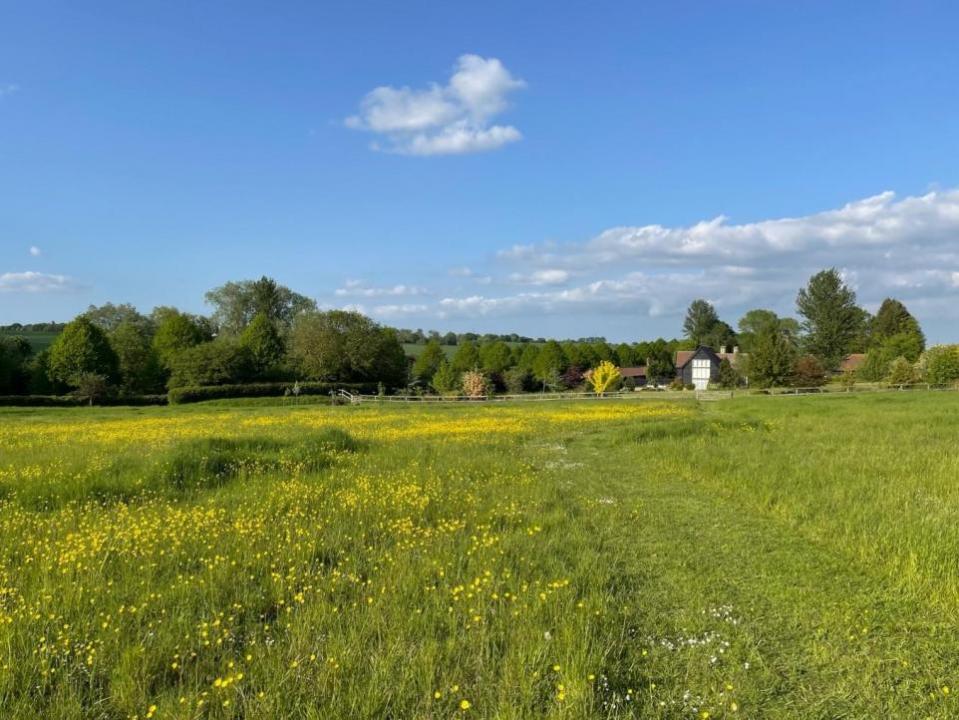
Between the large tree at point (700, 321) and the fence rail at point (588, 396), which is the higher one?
the large tree at point (700, 321)

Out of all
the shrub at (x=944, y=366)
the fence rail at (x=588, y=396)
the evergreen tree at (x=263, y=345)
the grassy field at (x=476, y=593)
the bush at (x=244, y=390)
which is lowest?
the fence rail at (x=588, y=396)

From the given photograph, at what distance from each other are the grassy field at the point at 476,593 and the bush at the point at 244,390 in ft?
143

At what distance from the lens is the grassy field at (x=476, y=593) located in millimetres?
4117

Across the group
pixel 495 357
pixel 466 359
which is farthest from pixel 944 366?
pixel 466 359

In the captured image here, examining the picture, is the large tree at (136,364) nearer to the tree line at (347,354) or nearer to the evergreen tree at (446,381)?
the tree line at (347,354)

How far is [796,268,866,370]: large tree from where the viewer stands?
92.4m

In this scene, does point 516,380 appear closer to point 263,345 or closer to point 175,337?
point 263,345

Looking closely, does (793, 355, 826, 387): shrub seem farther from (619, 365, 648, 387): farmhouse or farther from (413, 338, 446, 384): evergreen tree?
(413, 338, 446, 384): evergreen tree

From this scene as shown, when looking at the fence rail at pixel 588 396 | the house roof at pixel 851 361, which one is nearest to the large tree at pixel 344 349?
the fence rail at pixel 588 396

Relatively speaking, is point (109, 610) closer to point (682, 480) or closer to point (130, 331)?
point (682, 480)

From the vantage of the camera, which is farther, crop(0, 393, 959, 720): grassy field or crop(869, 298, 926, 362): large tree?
crop(869, 298, 926, 362): large tree

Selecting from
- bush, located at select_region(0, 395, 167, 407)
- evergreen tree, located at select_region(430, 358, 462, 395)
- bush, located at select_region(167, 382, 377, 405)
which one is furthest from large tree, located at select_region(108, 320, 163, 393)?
evergreen tree, located at select_region(430, 358, 462, 395)

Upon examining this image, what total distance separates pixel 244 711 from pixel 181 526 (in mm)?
4665

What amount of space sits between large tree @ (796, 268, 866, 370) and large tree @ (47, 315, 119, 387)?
9827 cm
